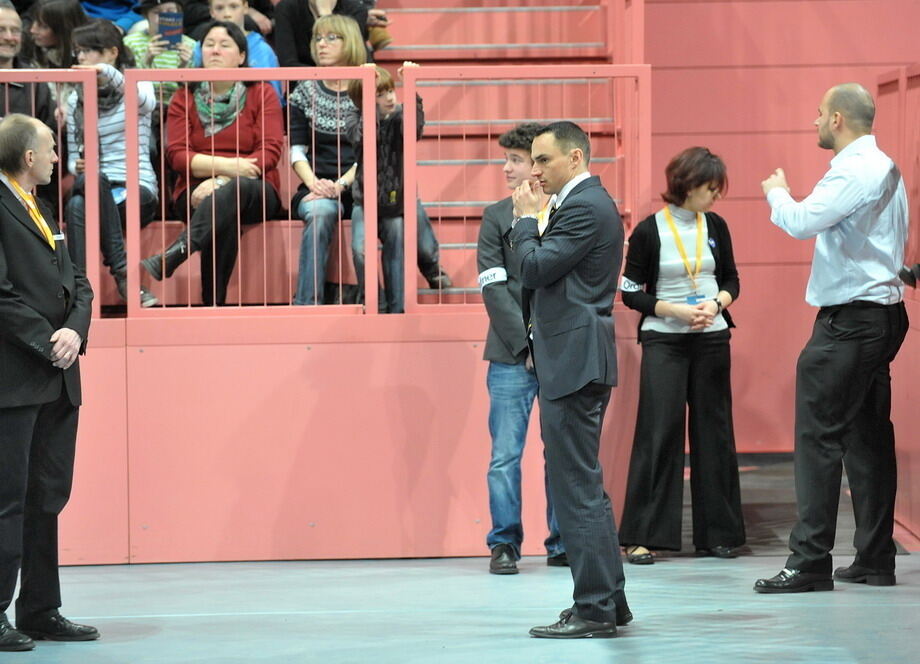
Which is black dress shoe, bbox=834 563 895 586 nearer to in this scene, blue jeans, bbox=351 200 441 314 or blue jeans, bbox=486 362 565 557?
blue jeans, bbox=486 362 565 557

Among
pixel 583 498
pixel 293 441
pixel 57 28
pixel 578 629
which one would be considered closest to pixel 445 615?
pixel 578 629

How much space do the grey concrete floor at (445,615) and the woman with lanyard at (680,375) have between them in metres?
0.16

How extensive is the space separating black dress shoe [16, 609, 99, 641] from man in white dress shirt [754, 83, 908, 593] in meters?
2.25

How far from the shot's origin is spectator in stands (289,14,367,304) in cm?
574

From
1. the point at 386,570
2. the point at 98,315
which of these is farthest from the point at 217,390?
the point at 386,570

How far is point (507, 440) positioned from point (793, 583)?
1.15m

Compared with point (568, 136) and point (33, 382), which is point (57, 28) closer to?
point (33, 382)

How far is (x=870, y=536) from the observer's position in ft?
16.6

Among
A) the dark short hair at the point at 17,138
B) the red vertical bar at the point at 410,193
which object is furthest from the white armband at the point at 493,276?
the dark short hair at the point at 17,138

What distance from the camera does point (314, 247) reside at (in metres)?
5.70

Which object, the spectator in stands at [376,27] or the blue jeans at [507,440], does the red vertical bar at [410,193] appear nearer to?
the blue jeans at [507,440]

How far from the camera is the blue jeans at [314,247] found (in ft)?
18.8

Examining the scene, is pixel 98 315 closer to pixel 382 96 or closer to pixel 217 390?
pixel 217 390

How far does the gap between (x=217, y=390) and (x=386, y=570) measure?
3.13 feet
